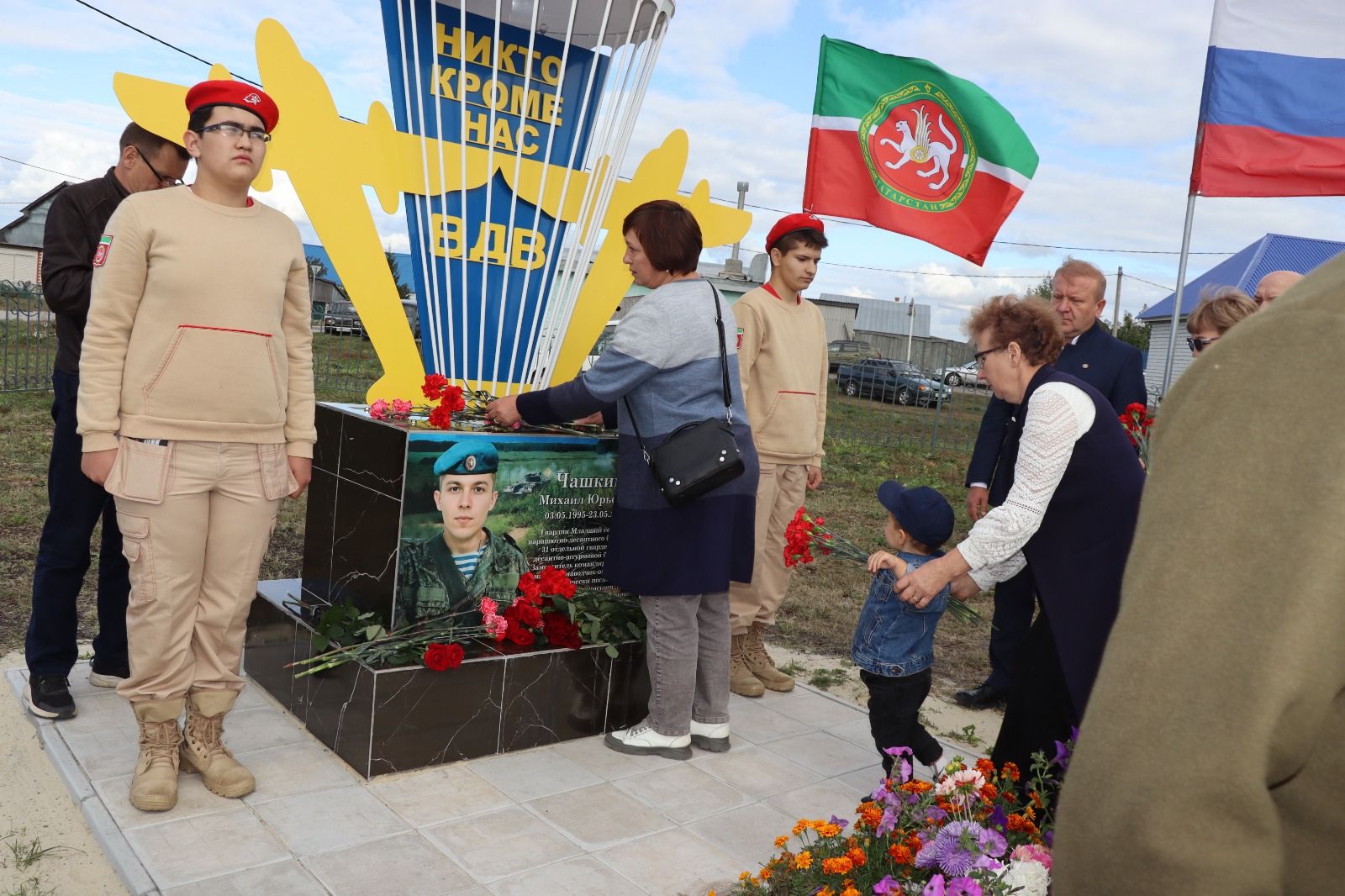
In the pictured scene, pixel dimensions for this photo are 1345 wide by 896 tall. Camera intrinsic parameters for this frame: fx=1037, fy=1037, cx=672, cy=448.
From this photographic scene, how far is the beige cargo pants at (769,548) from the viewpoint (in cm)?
446

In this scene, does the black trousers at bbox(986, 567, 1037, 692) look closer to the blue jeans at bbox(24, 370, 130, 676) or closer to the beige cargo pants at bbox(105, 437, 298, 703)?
the beige cargo pants at bbox(105, 437, 298, 703)

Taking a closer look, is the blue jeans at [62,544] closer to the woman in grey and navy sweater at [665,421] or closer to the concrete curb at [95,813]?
the concrete curb at [95,813]

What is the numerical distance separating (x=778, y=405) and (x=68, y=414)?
264 cm

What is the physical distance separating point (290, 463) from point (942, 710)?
119 inches

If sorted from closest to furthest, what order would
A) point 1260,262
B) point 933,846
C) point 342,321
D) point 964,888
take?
1. point 964,888
2. point 933,846
3. point 342,321
4. point 1260,262

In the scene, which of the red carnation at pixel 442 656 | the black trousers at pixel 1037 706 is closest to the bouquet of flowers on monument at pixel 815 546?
the black trousers at pixel 1037 706

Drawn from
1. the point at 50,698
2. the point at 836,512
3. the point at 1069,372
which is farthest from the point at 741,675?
the point at 836,512

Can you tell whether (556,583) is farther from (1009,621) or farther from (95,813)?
(1009,621)

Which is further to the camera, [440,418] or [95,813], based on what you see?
[440,418]

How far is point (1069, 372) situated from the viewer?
4.37 metres

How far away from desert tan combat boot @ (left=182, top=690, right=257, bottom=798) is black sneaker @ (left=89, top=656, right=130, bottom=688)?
0.82 metres

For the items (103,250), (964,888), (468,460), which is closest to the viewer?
(964,888)

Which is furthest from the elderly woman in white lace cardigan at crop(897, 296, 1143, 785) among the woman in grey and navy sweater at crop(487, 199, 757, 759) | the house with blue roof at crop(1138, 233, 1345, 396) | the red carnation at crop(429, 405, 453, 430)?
the house with blue roof at crop(1138, 233, 1345, 396)

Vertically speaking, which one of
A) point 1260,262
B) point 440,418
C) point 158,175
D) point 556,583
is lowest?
point 556,583
